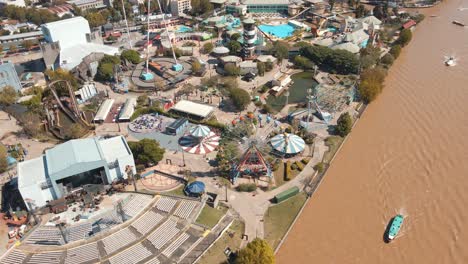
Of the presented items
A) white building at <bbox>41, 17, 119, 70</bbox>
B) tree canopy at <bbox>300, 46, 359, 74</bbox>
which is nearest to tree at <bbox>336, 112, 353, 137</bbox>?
tree canopy at <bbox>300, 46, 359, 74</bbox>

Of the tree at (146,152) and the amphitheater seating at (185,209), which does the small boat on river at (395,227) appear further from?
the tree at (146,152)

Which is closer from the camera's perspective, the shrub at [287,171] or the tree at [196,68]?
the shrub at [287,171]

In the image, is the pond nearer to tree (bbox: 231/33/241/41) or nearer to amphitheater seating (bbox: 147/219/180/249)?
tree (bbox: 231/33/241/41)

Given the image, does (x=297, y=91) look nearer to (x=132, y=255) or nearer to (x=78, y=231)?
(x=132, y=255)

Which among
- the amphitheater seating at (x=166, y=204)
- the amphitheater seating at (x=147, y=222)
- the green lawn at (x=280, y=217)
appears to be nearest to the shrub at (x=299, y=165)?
the green lawn at (x=280, y=217)

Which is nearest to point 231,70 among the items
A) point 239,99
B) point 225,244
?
point 239,99
